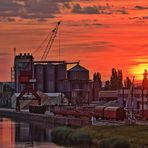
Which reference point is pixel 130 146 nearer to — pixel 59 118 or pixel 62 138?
pixel 62 138

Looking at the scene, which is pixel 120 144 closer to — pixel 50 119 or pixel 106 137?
pixel 106 137

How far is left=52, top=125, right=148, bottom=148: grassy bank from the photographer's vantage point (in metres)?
67.4

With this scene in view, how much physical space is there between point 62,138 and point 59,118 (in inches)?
1662

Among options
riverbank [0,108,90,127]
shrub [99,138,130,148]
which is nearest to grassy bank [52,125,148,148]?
shrub [99,138,130,148]

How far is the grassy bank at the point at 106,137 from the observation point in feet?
221

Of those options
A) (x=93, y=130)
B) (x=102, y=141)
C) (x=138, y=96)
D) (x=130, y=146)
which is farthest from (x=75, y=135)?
(x=138, y=96)

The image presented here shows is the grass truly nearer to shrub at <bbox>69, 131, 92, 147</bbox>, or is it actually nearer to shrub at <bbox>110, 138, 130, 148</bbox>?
shrub at <bbox>110, 138, 130, 148</bbox>

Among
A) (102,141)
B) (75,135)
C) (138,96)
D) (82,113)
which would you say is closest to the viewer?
(102,141)

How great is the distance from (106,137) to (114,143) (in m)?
8.45

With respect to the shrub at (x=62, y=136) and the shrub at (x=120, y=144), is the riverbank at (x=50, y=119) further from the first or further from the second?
the shrub at (x=120, y=144)

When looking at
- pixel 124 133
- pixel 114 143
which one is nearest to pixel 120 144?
pixel 114 143

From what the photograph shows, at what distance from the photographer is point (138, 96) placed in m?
156

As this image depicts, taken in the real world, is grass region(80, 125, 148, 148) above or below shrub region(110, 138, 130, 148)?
above

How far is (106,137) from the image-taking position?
250ft
